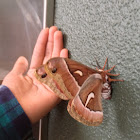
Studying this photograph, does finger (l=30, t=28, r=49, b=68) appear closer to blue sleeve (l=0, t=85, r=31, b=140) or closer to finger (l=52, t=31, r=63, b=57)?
finger (l=52, t=31, r=63, b=57)

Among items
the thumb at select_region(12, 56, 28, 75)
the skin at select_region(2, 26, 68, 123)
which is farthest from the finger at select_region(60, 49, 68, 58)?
the thumb at select_region(12, 56, 28, 75)

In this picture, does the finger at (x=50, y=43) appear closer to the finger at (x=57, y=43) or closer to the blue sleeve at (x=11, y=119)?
→ the finger at (x=57, y=43)

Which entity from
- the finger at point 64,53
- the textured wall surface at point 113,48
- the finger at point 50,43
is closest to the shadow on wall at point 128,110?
the textured wall surface at point 113,48

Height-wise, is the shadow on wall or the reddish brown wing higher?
the reddish brown wing

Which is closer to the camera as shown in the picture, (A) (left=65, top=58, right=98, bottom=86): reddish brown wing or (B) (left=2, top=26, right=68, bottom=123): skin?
(A) (left=65, top=58, right=98, bottom=86): reddish brown wing

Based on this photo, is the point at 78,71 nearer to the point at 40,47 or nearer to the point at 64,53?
the point at 64,53

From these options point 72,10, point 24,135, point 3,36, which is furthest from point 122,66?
point 3,36
